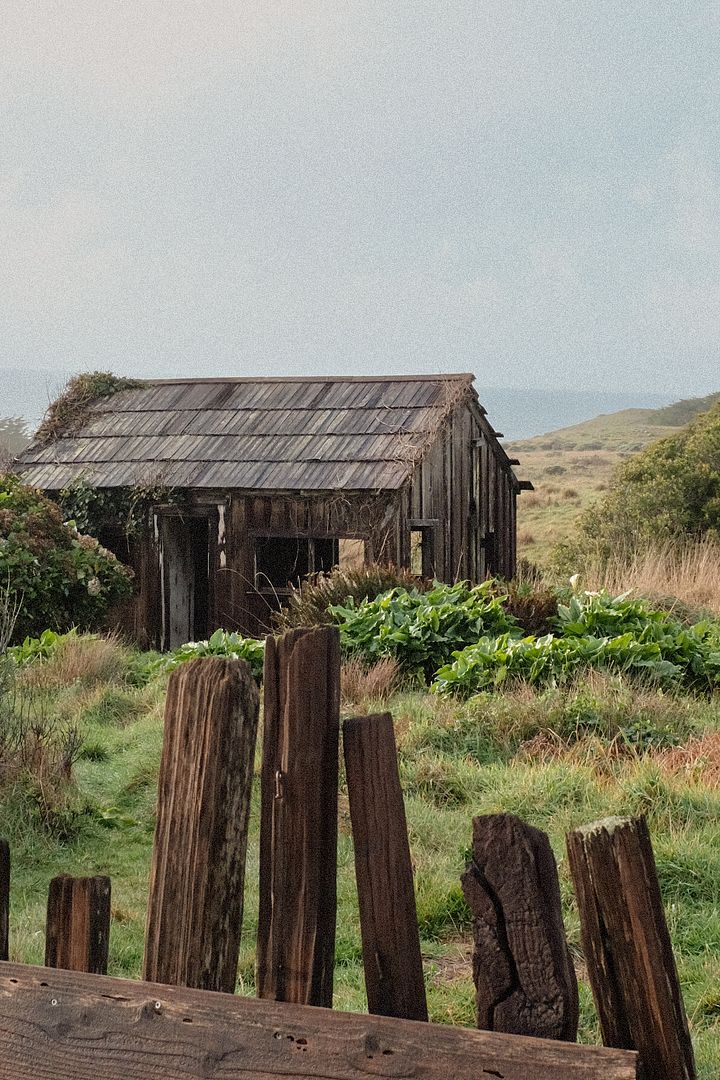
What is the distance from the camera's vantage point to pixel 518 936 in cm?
195

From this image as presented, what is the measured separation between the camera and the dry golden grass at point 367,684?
27.0 feet

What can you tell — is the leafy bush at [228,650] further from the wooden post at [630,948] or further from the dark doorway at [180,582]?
the wooden post at [630,948]

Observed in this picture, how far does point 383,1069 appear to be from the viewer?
5.90 feet

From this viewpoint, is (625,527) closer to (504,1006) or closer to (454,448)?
(454,448)

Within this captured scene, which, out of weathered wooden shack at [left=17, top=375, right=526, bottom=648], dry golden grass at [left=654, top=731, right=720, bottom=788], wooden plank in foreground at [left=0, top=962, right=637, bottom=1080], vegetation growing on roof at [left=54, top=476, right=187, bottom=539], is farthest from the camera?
vegetation growing on roof at [left=54, top=476, right=187, bottom=539]

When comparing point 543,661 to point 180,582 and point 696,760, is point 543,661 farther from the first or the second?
point 180,582

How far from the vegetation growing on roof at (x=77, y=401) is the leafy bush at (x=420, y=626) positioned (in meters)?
9.51

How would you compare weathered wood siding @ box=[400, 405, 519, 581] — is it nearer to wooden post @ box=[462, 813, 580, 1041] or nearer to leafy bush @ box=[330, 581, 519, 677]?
leafy bush @ box=[330, 581, 519, 677]

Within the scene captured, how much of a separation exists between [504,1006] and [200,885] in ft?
2.01

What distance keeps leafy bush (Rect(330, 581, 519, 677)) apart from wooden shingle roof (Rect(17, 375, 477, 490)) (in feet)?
13.7

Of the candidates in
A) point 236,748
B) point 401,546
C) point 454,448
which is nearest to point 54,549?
point 401,546

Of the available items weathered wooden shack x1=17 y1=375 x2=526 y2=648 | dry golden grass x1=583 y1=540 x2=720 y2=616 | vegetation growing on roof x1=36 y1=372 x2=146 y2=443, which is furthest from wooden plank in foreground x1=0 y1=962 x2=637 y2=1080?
vegetation growing on roof x1=36 y1=372 x2=146 y2=443

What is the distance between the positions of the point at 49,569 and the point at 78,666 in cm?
257

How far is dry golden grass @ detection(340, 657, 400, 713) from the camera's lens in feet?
27.0
